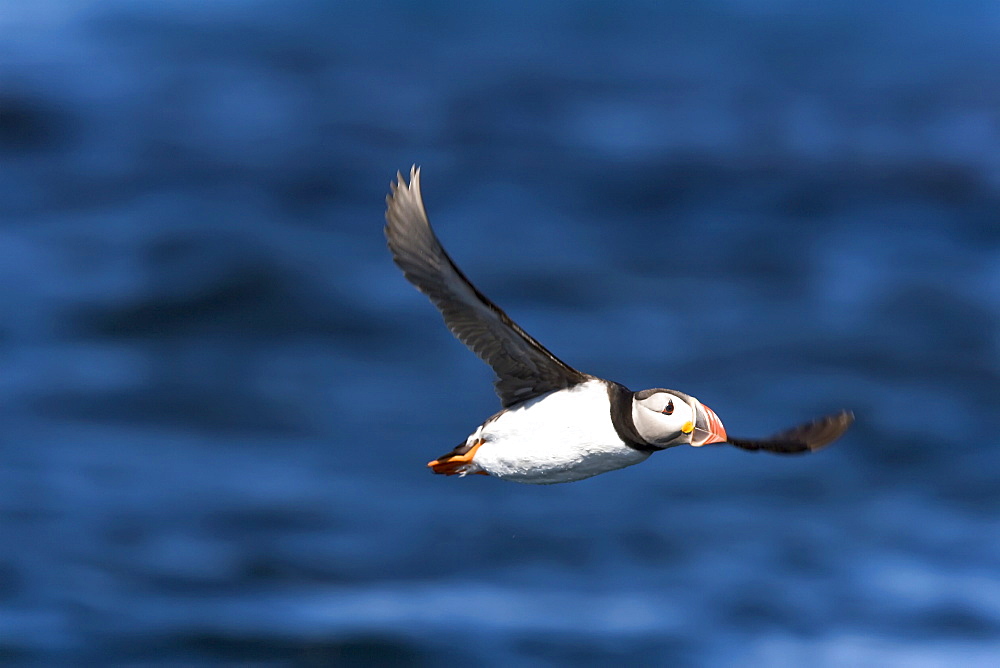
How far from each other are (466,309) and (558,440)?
2.82 ft

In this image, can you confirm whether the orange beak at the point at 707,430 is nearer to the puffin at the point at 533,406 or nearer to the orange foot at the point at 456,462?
the puffin at the point at 533,406

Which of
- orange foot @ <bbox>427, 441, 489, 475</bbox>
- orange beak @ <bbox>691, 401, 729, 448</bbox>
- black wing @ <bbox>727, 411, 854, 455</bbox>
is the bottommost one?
orange beak @ <bbox>691, 401, 729, 448</bbox>

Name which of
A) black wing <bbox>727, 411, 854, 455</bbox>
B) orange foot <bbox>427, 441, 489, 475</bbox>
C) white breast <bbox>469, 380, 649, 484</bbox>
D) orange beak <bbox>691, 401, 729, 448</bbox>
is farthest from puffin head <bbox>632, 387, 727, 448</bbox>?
orange foot <bbox>427, 441, 489, 475</bbox>

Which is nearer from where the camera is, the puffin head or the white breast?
the puffin head

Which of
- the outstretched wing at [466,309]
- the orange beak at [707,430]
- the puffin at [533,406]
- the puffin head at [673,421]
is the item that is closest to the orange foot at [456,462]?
the puffin at [533,406]

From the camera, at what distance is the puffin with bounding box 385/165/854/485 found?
7.07m

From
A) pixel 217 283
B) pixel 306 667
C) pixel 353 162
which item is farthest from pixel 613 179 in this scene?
pixel 306 667

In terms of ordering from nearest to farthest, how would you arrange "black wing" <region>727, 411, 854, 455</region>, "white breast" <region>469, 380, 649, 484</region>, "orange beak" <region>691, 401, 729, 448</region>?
"orange beak" <region>691, 401, 729, 448</region> → "white breast" <region>469, 380, 649, 484</region> → "black wing" <region>727, 411, 854, 455</region>

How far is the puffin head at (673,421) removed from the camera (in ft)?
23.1

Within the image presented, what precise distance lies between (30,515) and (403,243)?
151 ft

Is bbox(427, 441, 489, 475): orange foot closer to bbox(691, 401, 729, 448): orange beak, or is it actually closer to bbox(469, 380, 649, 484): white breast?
bbox(469, 380, 649, 484): white breast

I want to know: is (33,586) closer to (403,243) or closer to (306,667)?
(306,667)

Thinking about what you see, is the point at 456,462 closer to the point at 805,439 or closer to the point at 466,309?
the point at 466,309

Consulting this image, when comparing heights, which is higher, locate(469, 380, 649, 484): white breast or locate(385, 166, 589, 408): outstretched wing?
locate(385, 166, 589, 408): outstretched wing
